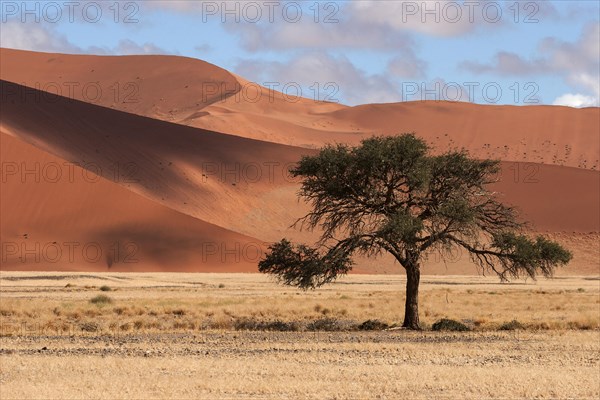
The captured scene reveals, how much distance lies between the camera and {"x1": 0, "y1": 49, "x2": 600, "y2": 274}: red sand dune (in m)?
80.2

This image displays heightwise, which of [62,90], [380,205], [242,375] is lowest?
[242,375]

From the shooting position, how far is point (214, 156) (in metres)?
105

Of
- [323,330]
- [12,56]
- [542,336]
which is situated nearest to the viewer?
[542,336]

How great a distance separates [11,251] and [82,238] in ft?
18.1

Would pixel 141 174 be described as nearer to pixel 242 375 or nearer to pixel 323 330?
pixel 323 330

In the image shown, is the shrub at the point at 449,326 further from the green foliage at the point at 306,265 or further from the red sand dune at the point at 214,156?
the red sand dune at the point at 214,156

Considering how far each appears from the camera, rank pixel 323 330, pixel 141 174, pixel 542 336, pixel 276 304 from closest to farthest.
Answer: pixel 542 336, pixel 323 330, pixel 276 304, pixel 141 174

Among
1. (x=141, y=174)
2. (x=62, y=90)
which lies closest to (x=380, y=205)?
(x=141, y=174)

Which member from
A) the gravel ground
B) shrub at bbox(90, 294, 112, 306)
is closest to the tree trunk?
the gravel ground

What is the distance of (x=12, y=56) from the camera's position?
17375 centimetres

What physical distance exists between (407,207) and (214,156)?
75790 millimetres

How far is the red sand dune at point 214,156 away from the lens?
8019 centimetres

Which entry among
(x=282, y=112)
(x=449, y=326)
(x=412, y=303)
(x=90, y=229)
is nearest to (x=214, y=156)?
(x=90, y=229)

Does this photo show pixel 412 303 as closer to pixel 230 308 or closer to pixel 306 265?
pixel 306 265
